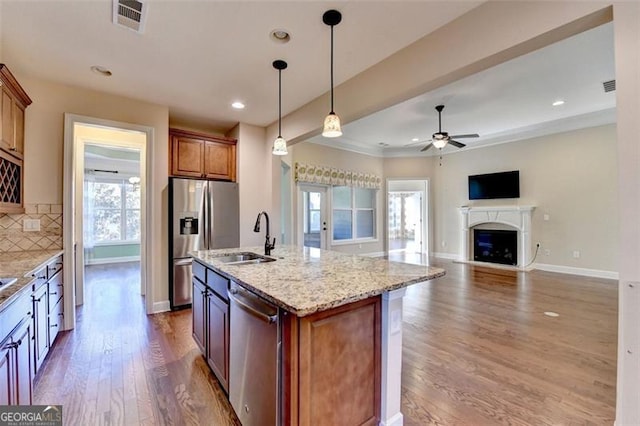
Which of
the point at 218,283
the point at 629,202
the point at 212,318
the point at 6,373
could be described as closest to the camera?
the point at 6,373

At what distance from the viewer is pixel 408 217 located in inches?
393

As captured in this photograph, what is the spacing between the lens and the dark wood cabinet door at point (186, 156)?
13.3ft

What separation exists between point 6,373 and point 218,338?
3.42ft

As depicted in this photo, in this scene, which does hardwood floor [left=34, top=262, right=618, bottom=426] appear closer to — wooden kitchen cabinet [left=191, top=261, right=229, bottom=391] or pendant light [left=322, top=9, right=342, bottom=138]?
wooden kitchen cabinet [left=191, top=261, right=229, bottom=391]

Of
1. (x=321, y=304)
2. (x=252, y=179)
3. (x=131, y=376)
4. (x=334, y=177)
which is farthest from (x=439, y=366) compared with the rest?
(x=334, y=177)

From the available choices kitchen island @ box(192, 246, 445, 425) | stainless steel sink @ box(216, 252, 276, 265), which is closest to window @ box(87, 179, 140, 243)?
stainless steel sink @ box(216, 252, 276, 265)

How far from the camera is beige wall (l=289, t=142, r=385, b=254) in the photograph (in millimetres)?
6197

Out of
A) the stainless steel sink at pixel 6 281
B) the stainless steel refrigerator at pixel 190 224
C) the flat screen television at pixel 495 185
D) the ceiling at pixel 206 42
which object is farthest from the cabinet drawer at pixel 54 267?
the flat screen television at pixel 495 185

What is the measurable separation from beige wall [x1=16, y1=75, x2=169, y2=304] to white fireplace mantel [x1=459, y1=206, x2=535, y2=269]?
21.8 ft

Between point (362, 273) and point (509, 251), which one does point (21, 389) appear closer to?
point (362, 273)

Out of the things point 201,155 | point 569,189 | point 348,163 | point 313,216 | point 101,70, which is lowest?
point 313,216

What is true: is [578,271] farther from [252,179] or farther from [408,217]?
[252,179]

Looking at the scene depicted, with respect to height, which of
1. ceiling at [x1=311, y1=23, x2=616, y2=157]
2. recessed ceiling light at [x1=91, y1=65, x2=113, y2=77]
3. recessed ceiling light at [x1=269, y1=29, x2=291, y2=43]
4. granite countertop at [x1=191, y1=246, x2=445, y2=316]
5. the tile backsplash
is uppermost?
ceiling at [x1=311, y1=23, x2=616, y2=157]

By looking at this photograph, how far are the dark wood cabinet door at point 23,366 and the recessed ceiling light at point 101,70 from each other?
240 cm
